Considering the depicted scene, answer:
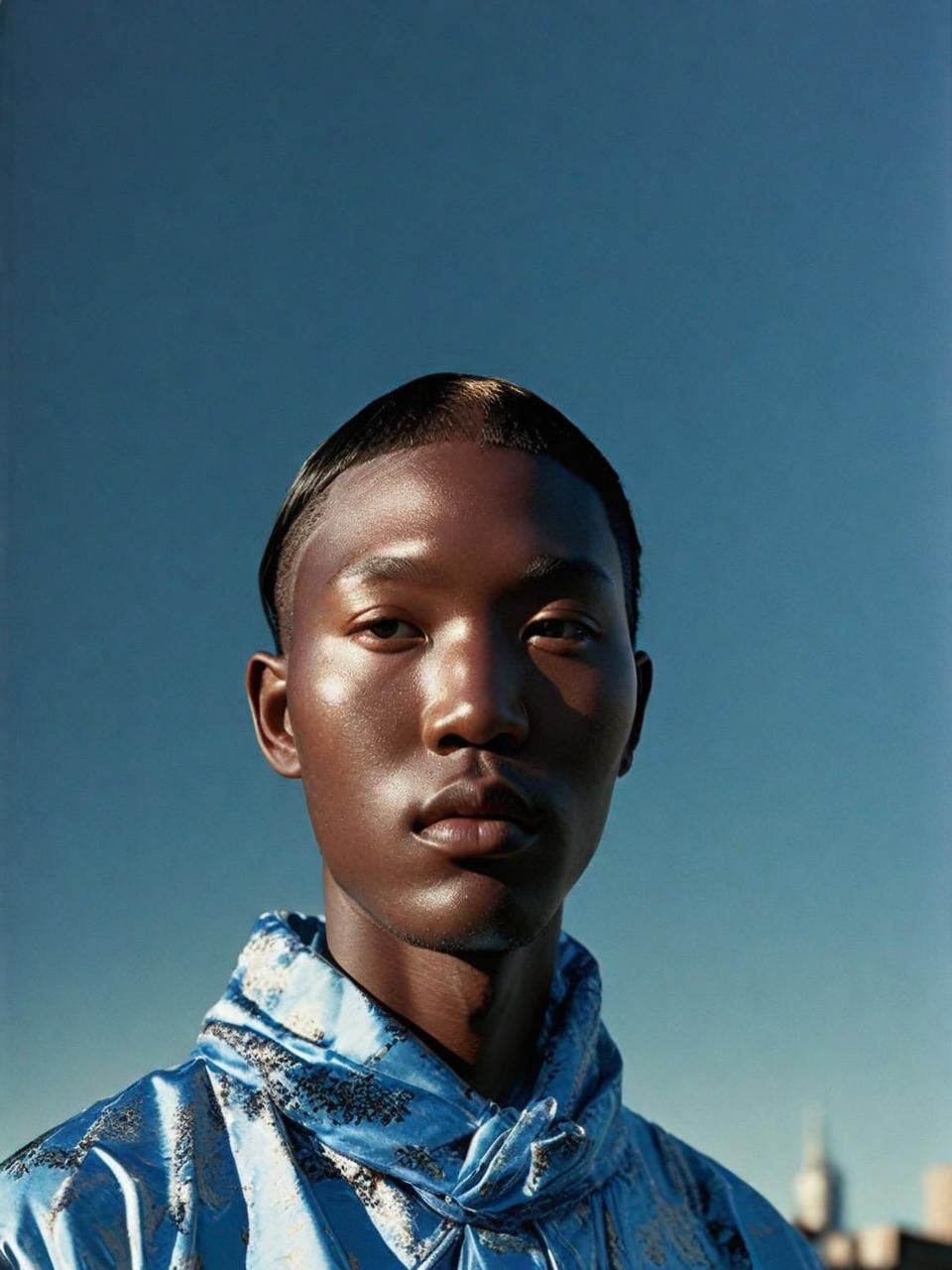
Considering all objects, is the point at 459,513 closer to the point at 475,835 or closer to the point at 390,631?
the point at 390,631

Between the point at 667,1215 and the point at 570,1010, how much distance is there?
0.60ft

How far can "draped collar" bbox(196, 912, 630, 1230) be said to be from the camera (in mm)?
1258

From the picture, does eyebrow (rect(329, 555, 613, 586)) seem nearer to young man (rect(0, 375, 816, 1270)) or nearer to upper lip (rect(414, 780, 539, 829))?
young man (rect(0, 375, 816, 1270))

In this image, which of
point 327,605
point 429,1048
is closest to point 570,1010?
point 429,1048

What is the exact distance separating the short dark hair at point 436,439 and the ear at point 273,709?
3 cm

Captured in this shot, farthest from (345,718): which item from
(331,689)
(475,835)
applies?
(475,835)

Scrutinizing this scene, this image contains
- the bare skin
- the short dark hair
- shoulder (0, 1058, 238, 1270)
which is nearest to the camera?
shoulder (0, 1058, 238, 1270)

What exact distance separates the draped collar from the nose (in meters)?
0.23

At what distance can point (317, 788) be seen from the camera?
1.33 meters

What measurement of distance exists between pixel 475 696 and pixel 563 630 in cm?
12

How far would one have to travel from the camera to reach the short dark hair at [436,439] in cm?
139

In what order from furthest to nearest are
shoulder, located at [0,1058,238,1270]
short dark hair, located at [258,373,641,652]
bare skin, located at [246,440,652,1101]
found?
short dark hair, located at [258,373,641,652] < bare skin, located at [246,440,652,1101] < shoulder, located at [0,1058,238,1270]

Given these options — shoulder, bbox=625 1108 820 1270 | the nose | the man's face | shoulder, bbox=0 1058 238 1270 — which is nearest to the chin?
the man's face

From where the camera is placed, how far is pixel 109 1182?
1.20 meters
